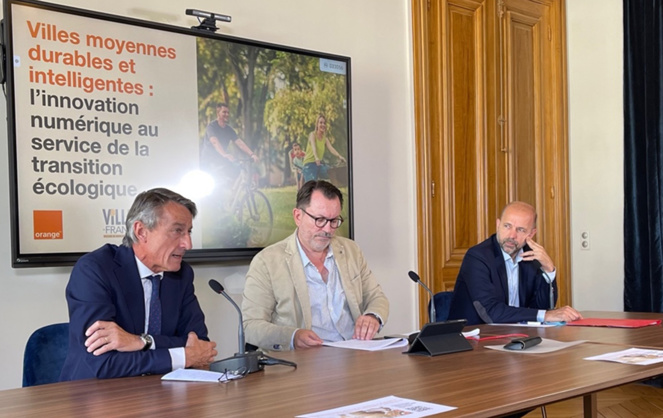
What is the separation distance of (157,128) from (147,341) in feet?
4.48

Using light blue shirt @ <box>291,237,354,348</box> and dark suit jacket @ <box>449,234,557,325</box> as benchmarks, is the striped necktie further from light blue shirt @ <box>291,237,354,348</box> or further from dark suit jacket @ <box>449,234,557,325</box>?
dark suit jacket @ <box>449,234,557,325</box>

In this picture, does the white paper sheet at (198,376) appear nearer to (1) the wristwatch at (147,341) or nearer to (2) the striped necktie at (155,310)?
(1) the wristwatch at (147,341)

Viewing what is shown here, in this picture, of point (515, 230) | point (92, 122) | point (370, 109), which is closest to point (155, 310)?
point (92, 122)

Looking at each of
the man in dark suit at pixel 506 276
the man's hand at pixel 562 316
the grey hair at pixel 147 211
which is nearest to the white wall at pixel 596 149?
the man in dark suit at pixel 506 276

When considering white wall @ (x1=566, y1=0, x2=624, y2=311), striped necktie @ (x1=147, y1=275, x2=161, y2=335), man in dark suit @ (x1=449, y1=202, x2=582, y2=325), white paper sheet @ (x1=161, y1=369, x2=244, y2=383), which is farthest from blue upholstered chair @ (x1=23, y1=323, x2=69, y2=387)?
white wall @ (x1=566, y1=0, x2=624, y2=311)

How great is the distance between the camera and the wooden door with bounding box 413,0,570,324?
4.71 metres

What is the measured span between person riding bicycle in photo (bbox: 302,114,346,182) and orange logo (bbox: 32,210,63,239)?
1329mm

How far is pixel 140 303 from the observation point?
2373 millimetres

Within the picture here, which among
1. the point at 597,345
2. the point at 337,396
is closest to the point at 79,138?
the point at 337,396

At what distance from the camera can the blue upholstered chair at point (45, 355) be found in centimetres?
235

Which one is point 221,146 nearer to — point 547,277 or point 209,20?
point 209,20

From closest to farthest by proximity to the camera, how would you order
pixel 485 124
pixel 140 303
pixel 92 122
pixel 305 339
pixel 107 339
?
pixel 107 339, pixel 140 303, pixel 305 339, pixel 92 122, pixel 485 124

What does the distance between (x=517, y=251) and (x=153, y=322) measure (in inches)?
73.9

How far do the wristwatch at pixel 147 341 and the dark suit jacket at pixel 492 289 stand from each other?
5.29 ft
